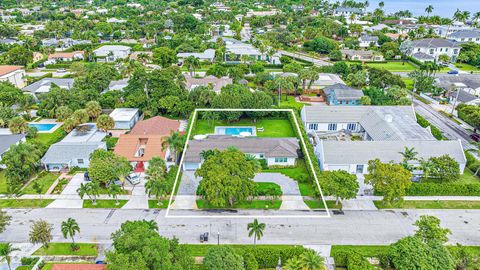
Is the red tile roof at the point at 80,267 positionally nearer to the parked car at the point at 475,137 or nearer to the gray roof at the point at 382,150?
the gray roof at the point at 382,150

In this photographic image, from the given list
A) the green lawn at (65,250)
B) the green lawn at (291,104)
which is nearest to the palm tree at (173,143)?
the green lawn at (65,250)

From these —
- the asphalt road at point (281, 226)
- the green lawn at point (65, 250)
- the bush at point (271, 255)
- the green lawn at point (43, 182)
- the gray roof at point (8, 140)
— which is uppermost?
the gray roof at point (8, 140)

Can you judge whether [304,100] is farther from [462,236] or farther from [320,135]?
[462,236]

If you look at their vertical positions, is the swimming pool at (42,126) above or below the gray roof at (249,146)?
below

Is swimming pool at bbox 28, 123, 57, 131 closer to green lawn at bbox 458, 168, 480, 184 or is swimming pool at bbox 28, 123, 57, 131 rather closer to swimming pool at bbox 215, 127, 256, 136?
swimming pool at bbox 215, 127, 256, 136

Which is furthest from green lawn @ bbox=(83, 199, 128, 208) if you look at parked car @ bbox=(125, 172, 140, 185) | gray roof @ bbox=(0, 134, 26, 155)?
gray roof @ bbox=(0, 134, 26, 155)

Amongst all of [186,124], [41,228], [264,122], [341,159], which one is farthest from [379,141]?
[41,228]
